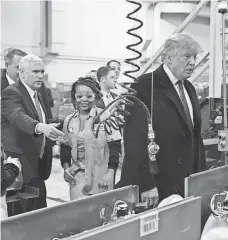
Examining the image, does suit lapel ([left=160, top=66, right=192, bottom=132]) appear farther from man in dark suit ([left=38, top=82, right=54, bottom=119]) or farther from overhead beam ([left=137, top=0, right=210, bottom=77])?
man in dark suit ([left=38, top=82, right=54, bottom=119])

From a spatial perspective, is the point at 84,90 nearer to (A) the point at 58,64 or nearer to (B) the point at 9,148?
(A) the point at 58,64

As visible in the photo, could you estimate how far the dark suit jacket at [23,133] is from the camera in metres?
1.16

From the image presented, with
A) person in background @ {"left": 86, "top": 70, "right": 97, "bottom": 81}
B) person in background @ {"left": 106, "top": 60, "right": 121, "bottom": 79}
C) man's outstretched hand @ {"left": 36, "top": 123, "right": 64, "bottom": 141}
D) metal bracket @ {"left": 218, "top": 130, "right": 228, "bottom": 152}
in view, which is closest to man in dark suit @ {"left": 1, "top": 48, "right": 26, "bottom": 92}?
man's outstretched hand @ {"left": 36, "top": 123, "right": 64, "bottom": 141}

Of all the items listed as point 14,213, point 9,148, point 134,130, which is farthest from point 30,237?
point 134,130

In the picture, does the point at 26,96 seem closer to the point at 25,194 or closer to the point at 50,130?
the point at 50,130

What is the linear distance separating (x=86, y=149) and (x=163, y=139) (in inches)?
14.9

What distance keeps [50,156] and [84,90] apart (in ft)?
0.78

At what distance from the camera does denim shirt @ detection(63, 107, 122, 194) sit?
1.37 metres

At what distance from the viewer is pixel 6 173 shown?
1.14m

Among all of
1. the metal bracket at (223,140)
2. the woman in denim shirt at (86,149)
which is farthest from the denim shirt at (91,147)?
the metal bracket at (223,140)

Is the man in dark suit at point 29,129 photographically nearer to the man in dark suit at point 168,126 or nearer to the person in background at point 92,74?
the person in background at point 92,74

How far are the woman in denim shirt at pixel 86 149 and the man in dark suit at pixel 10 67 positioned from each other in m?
0.22

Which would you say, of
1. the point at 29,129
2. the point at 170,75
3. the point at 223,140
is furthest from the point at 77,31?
the point at 223,140

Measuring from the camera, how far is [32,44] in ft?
4.04
